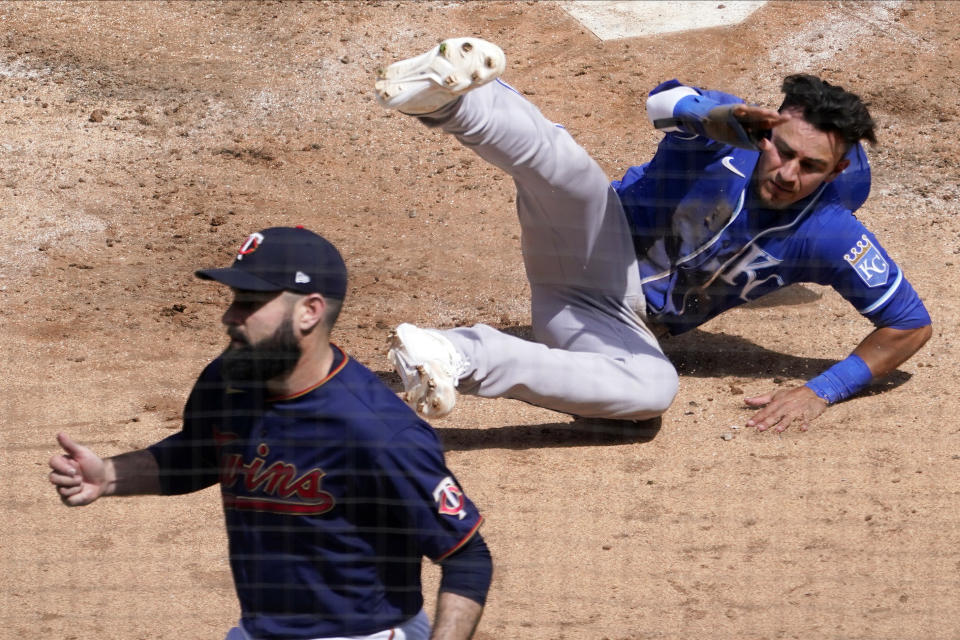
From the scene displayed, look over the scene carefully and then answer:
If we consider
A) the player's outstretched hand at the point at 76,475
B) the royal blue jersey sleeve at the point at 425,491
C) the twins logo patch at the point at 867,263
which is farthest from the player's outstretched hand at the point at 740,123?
the player's outstretched hand at the point at 76,475

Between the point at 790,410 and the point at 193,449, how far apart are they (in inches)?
86.3

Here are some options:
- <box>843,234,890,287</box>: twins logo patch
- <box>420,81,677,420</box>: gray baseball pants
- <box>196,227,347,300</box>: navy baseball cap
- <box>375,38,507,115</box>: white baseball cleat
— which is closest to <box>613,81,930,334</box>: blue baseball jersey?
<box>843,234,890,287</box>: twins logo patch

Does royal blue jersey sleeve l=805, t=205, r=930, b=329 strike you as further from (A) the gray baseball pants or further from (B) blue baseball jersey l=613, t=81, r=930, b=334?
(A) the gray baseball pants

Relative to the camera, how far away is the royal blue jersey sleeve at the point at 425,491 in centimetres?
214

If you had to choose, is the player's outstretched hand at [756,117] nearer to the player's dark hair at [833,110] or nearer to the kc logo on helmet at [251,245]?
→ the player's dark hair at [833,110]

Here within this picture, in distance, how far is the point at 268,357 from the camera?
2.19 m

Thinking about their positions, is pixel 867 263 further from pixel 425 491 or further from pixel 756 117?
pixel 425 491

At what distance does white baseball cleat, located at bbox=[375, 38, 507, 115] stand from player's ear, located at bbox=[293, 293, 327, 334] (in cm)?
107

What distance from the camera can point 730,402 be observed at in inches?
161

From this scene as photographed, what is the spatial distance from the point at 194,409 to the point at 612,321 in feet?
6.21

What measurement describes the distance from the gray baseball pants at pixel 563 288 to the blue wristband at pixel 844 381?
520 millimetres

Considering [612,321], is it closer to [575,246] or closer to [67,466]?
[575,246]

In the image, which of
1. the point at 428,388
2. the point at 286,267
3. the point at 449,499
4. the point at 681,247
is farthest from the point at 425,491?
the point at 681,247

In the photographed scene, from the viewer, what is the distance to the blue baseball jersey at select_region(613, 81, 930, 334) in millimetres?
3859
